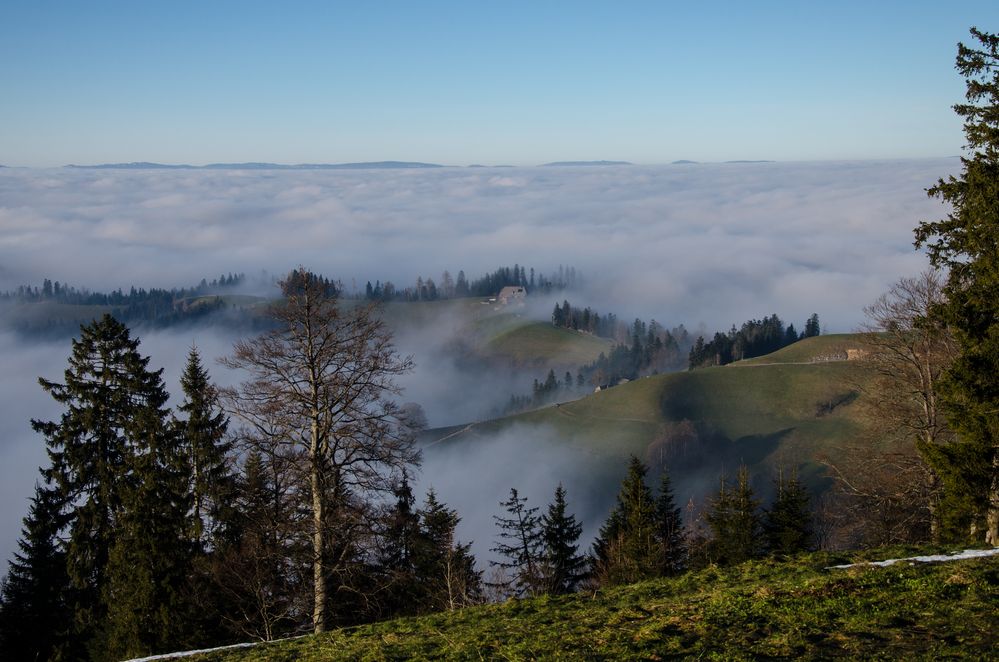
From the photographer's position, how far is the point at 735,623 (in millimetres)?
11359

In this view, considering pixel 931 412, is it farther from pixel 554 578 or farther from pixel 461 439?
pixel 461 439

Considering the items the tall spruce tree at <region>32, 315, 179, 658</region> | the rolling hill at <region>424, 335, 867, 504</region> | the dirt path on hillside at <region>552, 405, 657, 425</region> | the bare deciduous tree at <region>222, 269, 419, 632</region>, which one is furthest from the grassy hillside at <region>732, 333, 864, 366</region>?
the bare deciduous tree at <region>222, 269, 419, 632</region>

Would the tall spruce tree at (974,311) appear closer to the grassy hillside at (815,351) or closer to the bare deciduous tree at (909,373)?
the bare deciduous tree at (909,373)

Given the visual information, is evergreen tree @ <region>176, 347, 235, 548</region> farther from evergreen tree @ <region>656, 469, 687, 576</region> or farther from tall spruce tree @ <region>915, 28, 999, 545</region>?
tall spruce tree @ <region>915, 28, 999, 545</region>

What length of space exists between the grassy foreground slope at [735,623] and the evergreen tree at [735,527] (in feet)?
60.1

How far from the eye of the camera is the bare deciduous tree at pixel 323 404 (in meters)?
18.3

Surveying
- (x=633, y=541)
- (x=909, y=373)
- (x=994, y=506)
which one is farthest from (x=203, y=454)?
(x=909, y=373)

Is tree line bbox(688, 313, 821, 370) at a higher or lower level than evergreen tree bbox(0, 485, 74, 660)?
lower

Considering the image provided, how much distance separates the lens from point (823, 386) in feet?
397

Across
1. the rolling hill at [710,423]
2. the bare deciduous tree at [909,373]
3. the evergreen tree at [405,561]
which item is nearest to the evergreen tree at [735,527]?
the bare deciduous tree at [909,373]

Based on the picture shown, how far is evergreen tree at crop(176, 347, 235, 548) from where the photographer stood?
93.6 ft

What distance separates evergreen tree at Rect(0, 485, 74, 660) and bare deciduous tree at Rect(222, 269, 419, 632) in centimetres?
1517

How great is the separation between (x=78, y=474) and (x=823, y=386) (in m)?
117

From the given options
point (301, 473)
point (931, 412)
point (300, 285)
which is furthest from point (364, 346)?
point (931, 412)
